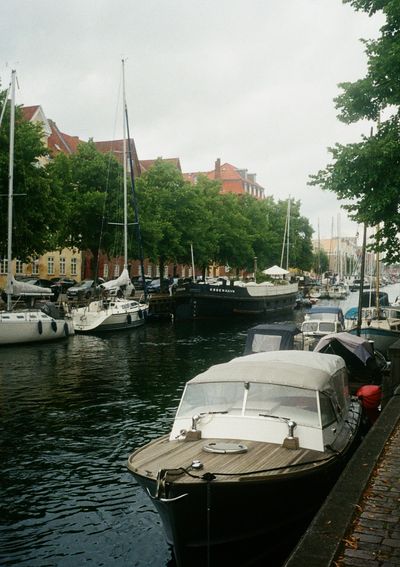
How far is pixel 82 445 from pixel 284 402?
7170 millimetres

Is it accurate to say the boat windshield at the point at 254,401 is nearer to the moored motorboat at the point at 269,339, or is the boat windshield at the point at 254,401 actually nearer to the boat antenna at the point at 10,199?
the moored motorboat at the point at 269,339

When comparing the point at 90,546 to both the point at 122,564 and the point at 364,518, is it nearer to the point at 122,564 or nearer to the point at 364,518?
the point at 122,564

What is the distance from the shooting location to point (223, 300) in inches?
2192

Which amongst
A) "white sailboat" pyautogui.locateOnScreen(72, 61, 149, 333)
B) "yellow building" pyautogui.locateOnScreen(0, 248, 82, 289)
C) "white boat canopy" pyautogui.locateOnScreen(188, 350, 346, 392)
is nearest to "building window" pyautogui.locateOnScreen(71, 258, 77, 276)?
"yellow building" pyautogui.locateOnScreen(0, 248, 82, 289)

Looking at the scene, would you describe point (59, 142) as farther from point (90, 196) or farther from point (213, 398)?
point (213, 398)

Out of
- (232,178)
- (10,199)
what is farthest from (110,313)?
(232,178)

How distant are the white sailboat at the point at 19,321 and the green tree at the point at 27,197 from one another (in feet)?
12.4

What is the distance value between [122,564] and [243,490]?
2.77m

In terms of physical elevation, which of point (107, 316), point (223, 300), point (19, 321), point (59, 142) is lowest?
point (107, 316)

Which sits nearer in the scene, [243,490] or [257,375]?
[243,490]

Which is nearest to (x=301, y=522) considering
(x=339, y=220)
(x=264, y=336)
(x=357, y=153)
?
(x=357, y=153)

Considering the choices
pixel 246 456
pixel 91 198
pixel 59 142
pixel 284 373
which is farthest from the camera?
pixel 59 142

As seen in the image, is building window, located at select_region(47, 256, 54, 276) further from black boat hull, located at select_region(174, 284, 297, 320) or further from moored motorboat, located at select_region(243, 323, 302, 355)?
moored motorboat, located at select_region(243, 323, 302, 355)

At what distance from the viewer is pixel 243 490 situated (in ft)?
27.4
